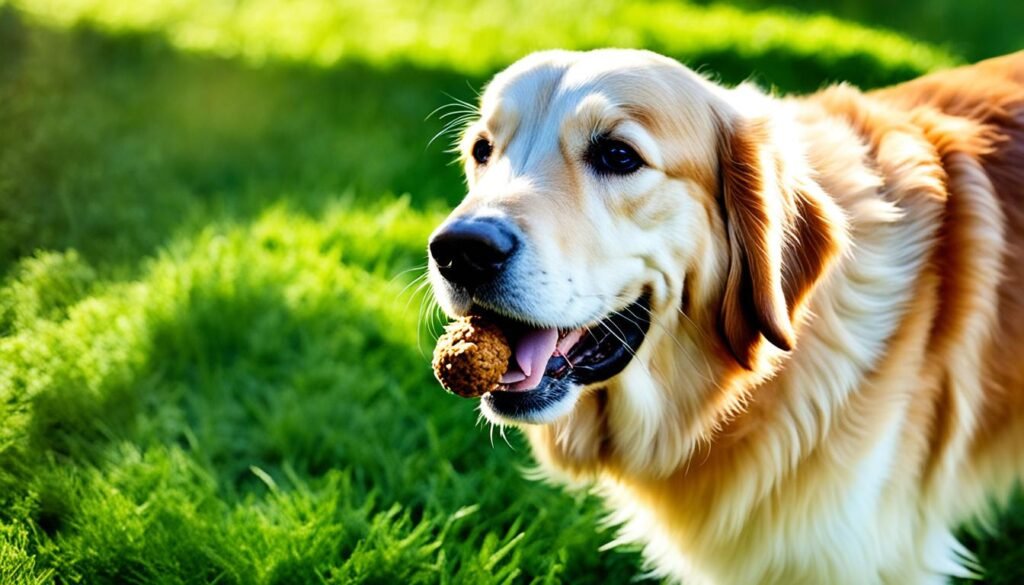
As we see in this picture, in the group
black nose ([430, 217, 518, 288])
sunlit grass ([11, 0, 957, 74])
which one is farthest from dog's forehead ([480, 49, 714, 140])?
sunlit grass ([11, 0, 957, 74])

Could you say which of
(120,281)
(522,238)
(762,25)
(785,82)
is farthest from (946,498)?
(762,25)

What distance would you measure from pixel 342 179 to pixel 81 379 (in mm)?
2570

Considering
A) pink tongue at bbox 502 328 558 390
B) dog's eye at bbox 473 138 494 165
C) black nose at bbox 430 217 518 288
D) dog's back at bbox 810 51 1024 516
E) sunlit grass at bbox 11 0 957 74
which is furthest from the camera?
sunlit grass at bbox 11 0 957 74

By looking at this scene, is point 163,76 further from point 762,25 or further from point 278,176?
point 762,25

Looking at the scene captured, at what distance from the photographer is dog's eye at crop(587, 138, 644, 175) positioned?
100 inches

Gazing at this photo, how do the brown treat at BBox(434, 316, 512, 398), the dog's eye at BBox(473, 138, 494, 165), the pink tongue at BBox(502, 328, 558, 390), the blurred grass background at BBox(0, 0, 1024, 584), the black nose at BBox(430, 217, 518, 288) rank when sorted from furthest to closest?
the blurred grass background at BBox(0, 0, 1024, 584) < the dog's eye at BBox(473, 138, 494, 165) < the pink tongue at BBox(502, 328, 558, 390) < the brown treat at BBox(434, 316, 512, 398) < the black nose at BBox(430, 217, 518, 288)

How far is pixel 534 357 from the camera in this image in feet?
8.19

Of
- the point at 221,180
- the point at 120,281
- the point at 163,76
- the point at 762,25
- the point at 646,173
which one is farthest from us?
the point at 762,25

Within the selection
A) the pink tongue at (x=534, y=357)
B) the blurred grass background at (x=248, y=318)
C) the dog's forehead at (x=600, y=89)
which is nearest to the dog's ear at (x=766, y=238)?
the dog's forehead at (x=600, y=89)

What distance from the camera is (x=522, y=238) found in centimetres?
232

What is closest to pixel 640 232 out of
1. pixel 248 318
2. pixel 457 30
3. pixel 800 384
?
pixel 800 384

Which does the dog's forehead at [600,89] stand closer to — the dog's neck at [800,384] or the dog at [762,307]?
the dog at [762,307]

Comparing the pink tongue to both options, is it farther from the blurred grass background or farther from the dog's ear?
the blurred grass background

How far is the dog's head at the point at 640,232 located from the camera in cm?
245
